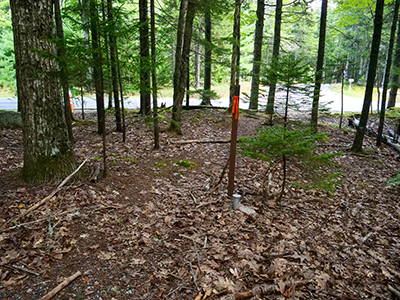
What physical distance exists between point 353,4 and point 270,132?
1212 cm

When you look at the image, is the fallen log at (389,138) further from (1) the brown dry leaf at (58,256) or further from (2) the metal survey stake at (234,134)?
(1) the brown dry leaf at (58,256)

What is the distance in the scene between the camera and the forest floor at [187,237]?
128 inches

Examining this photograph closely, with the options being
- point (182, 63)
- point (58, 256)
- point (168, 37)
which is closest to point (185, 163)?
point (58, 256)

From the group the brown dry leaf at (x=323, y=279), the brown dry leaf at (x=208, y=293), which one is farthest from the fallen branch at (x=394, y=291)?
the brown dry leaf at (x=208, y=293)

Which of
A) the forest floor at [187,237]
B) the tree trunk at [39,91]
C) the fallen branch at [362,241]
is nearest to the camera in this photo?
the forest floor at [187,237]

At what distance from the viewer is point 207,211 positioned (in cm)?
515

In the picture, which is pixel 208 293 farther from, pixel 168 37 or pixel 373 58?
pixel 168 37

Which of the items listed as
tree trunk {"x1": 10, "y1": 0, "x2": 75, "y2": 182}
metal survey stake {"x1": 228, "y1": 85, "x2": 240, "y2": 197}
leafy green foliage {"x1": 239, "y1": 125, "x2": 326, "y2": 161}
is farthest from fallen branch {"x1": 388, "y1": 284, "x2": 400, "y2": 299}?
tree trunk {"x1": 10, "y1": 0, "x2": 75, "y2": 182}

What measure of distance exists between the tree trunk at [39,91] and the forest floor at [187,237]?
1.65 feet

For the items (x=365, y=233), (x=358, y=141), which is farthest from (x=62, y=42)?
(x=358, y=141)

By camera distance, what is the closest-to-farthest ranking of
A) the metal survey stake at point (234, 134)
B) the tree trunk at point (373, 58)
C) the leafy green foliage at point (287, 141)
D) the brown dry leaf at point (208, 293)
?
the brown dry leaf at point (208, 293) → the leafy green foliage at point (287, 141) → the metal survey stake at point (234, 134) → the tree trunk at point (373, 58)

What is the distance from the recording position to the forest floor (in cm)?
325

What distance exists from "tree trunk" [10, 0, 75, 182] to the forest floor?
0.50 metres

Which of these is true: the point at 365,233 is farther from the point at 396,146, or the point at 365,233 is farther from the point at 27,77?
the point at 396,146
